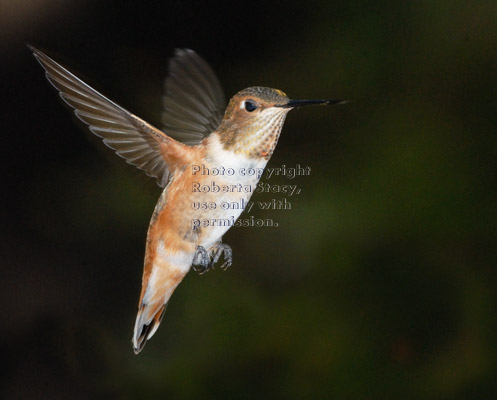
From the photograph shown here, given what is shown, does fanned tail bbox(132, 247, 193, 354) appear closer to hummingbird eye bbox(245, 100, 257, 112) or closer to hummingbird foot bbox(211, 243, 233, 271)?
hummingbird foot bbox(211, 243, 233, 271)

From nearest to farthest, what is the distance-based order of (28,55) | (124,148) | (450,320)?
1. (124,148)
2. (28,55)
3. (450,320)

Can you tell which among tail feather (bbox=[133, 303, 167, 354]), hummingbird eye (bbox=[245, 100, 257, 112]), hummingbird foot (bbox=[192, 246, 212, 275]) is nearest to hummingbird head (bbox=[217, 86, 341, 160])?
hummingbird eye (bbox=[245, 100, 257, 112])

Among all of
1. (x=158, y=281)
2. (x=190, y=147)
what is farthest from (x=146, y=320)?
(x=190, y=147)

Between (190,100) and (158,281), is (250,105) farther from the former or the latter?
(158,281)

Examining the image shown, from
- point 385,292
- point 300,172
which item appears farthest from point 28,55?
point 385,292

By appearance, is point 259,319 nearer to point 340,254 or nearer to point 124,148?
point 340,254

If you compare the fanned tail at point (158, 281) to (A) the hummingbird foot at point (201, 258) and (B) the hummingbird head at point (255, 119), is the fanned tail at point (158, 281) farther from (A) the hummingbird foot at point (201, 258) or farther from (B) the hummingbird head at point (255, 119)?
(B) the hummingbird head at point (255, 119)

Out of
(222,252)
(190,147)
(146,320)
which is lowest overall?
(146,320)
